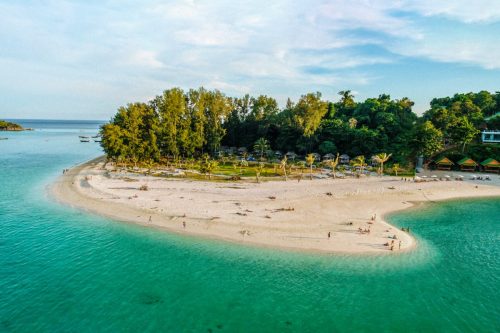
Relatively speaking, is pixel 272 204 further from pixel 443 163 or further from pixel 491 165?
pixel 491 165

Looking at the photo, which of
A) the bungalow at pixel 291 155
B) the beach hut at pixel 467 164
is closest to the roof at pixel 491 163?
the beach hut at pixel 467 164

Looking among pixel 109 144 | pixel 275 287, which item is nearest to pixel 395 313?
pixel 275 287

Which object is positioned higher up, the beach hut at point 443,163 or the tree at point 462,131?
the tree at point 462,131

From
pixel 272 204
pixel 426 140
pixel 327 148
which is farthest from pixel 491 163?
pixel 272 204

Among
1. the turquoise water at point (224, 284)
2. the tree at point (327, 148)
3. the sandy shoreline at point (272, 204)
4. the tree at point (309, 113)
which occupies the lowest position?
the turquoise water at point (224, 284)

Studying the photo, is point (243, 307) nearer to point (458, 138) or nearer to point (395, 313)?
point (395, 313)

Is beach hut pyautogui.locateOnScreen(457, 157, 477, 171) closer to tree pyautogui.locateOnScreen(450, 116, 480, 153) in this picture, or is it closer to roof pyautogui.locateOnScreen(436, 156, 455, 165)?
roof pyautogui.locateOnScreen(436, 156, 455, 165)

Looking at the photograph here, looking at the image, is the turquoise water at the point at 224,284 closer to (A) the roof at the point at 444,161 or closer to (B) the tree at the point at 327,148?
(A) the roof at the point at 444,161

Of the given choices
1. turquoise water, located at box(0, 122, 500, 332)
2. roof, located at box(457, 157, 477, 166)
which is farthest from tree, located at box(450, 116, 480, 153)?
turquoise water, located at box(0, 122, 500, 332)
